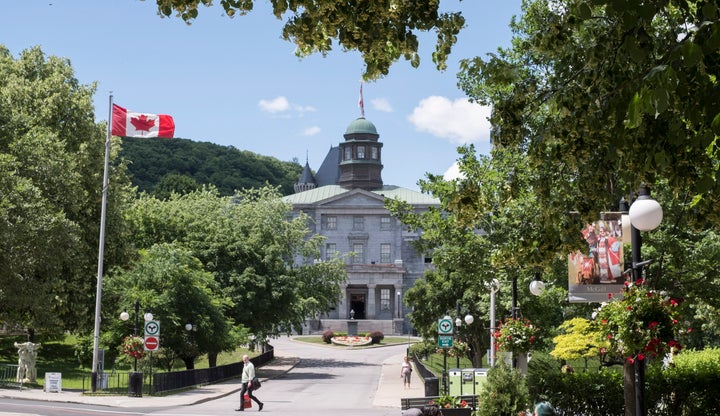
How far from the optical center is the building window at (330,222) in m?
122

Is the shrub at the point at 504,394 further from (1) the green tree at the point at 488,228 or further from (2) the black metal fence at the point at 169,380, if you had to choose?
(2) the black metal fence at the point at 169,380

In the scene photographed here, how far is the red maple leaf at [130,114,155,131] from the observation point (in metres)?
36.9

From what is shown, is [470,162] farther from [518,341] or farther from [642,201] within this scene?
[642,201]

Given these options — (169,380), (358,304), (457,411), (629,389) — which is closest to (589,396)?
(629,389)

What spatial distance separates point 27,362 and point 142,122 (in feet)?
36.5

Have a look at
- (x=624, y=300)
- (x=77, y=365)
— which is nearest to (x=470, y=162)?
(x=624, y=300)

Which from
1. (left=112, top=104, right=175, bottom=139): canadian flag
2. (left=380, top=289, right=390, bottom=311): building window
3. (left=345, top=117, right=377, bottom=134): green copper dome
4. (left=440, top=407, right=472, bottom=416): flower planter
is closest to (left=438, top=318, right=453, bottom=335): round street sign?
(left=440, top=407, right=472, bottom=416): flower planter

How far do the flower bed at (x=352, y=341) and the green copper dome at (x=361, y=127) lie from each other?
140 ft

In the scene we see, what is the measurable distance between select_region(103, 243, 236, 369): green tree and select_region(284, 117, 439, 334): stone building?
65.1m

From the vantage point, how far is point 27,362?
1481 inches

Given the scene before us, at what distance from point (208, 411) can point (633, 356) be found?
57.0 ft

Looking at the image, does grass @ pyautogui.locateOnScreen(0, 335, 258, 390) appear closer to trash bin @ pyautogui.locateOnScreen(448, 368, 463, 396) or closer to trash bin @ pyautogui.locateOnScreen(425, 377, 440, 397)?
trash bin @ pyautogui.locateOnScreen(425, 377, 440, 397)

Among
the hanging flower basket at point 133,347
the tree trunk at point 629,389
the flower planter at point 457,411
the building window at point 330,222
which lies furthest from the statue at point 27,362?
the building window at point 330,222

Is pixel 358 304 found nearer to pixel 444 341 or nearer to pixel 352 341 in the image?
pixel 352 341
